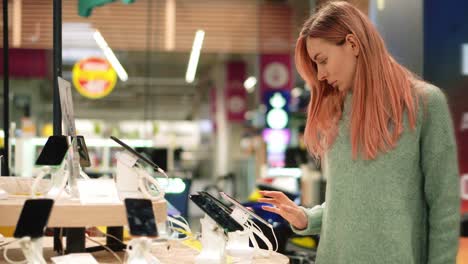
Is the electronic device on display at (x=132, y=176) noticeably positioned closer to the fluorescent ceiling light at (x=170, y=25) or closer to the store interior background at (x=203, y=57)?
the store interior background at (x=203, y=57)

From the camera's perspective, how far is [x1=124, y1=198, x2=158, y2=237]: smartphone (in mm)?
1611

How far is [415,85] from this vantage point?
5.94 ft

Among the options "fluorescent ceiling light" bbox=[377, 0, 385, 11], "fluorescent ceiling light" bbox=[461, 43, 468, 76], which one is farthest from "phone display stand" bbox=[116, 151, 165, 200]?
"fluorescent ceiling light" bbox=[377, 0, 385, 11]

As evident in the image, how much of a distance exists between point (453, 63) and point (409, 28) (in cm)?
32

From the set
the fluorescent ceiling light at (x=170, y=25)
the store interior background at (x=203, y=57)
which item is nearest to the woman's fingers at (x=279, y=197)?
the store interior background at (x=203, y=57)

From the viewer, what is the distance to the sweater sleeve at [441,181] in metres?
1.71

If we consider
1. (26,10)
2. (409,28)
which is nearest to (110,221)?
(409,28)

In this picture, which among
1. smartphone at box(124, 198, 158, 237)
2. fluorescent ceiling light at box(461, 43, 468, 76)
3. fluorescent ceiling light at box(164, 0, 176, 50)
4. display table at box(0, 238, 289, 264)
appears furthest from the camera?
fluorescent ceiling light at box(164, 0, 176, 50)

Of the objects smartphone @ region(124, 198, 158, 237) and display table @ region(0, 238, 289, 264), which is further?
display table @ region(0, 238, 289, 264)

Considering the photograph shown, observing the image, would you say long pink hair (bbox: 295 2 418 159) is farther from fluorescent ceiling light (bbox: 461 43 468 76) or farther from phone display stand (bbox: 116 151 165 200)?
→ fluorescent ceiling light (bbox: 461 43 468 76)

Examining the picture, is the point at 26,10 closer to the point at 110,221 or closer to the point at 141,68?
the point at 110,221

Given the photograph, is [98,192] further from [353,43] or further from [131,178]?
[353,43]

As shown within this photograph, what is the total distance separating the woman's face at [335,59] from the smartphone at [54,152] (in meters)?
0.88

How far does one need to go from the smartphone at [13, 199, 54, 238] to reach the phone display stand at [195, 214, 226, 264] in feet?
1.67
